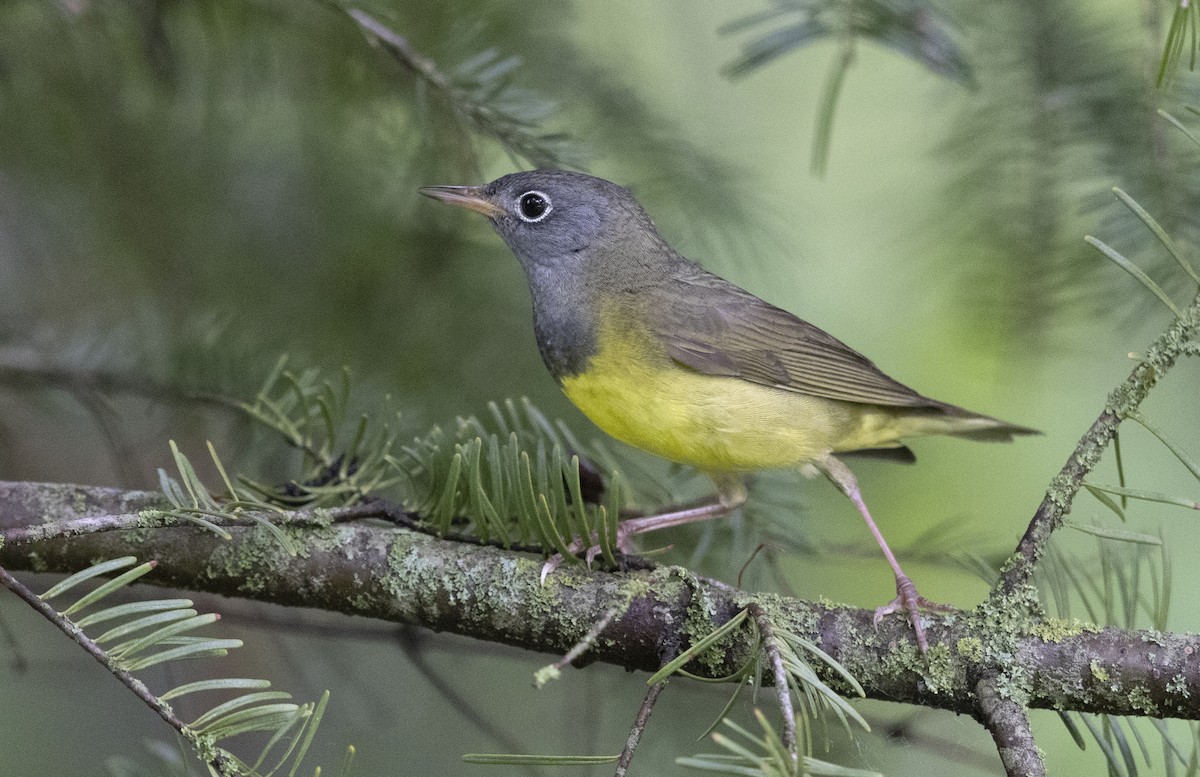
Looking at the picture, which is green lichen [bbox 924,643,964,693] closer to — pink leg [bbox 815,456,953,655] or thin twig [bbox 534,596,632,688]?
pink leg [bbox 815,456,953,655]

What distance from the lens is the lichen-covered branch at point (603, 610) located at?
5.46 ft

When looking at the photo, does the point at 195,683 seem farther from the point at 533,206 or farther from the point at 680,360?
the point at 533,206

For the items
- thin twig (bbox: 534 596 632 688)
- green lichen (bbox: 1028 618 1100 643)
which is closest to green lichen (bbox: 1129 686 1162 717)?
green lichen (bbox: 1028 618 1100 643)

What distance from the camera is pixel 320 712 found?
1.35 m

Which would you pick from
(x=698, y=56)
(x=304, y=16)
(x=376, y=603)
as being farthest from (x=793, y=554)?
(x=698, y=56)

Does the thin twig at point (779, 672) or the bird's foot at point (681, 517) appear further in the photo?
the bird's foot at point (681, 517)

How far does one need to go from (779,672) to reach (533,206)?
1.84 m

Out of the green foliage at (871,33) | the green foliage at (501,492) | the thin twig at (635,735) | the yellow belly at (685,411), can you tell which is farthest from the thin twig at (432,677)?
the green foliage at (871,33)

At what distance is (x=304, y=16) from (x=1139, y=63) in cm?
205

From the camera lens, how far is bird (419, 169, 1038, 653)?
261 centimetres

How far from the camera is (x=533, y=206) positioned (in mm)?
3010

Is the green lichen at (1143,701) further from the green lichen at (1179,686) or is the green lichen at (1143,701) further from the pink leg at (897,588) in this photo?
the pink leg at (897,588)

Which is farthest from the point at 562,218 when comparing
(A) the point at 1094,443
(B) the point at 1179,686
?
(B) the point at 1179,686

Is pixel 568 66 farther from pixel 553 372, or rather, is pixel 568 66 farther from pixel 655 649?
pixel 655 649
